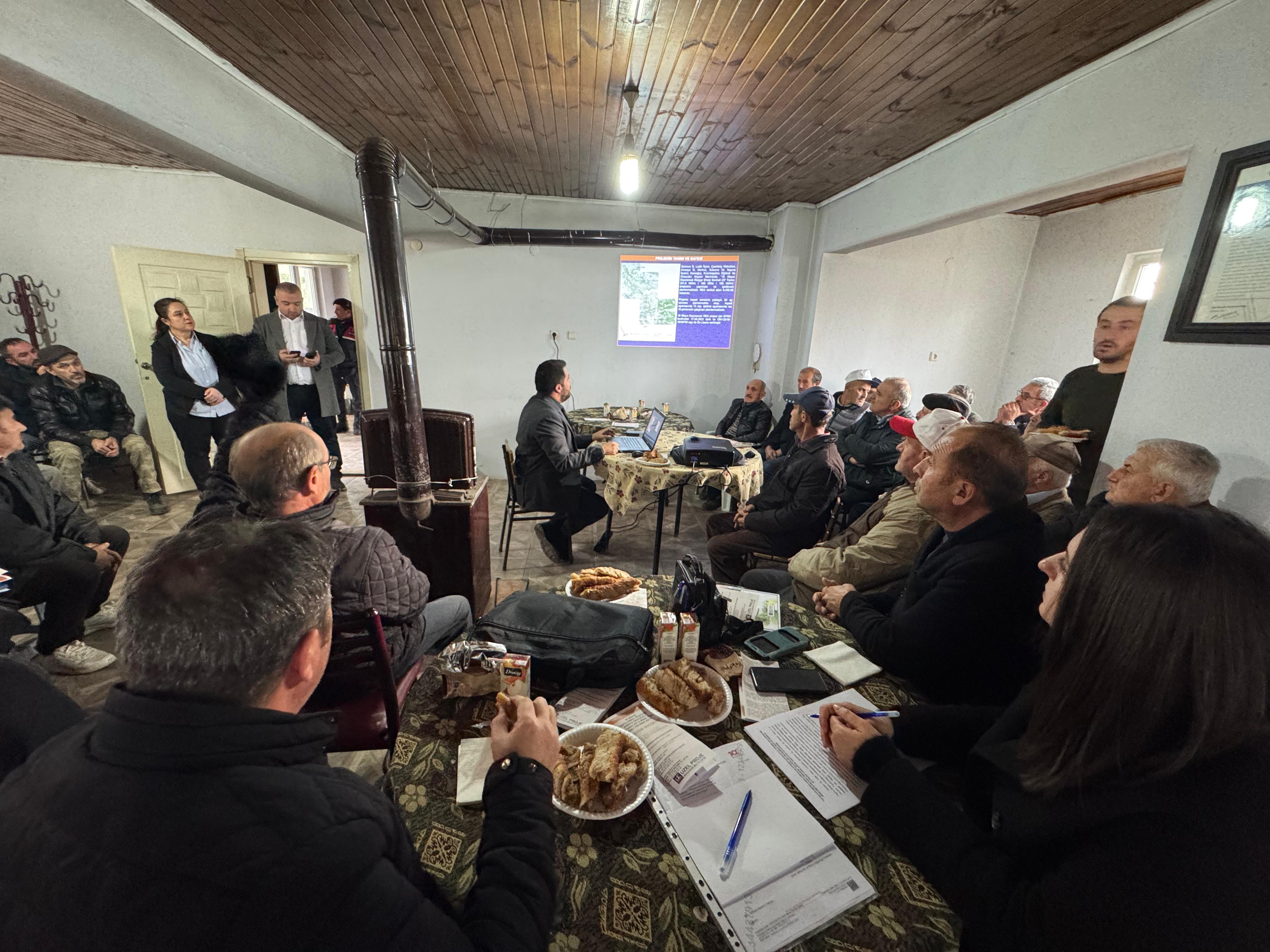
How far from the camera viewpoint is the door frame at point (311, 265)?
4629 millimetres

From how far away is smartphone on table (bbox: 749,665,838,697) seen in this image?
1.15m

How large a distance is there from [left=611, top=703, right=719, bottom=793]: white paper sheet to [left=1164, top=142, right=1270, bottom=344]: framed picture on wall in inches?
87.8

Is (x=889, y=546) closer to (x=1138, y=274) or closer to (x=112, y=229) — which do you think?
(x=1138, y=274)

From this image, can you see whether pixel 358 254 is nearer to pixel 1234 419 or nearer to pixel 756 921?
pixel 756 921

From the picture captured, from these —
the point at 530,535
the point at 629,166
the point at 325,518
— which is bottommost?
the point at 530,535

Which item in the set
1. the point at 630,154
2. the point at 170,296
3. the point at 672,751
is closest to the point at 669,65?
the point at 630,154

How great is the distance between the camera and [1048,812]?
0.70 metres

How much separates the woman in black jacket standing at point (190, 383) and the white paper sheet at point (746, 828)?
438cm

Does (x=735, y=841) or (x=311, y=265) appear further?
(x=311, y=265)

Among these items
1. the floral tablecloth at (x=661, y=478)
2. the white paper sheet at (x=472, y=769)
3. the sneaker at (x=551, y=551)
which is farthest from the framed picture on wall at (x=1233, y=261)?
the sneaker at (x=551, y=551)

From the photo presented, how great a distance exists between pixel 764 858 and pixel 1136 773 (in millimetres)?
523

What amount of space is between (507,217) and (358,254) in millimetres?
1487

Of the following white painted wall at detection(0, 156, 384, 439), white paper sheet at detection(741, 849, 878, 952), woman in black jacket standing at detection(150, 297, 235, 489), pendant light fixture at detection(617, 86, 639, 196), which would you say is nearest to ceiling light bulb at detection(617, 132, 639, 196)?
pendant light fixture at detection(617, 86, 639, 196)

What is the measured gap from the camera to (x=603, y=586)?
151 cm
